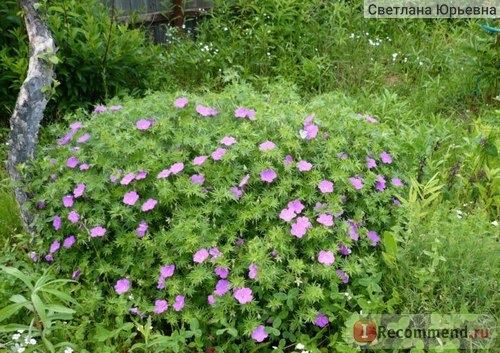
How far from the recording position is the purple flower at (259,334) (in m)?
2.61

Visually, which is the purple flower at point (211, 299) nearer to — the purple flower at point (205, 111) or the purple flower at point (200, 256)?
the purple flower at point (200, 256)

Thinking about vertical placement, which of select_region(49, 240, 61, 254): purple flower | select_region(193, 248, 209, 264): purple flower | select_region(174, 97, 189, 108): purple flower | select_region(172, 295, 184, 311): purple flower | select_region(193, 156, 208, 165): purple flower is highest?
select_region(174, 97, 189, 108): purple flower

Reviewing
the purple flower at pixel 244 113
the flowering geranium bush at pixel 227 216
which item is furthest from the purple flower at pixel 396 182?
the purple flower at pixel 244 113

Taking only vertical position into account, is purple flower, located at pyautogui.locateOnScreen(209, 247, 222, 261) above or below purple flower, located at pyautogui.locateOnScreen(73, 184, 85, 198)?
below

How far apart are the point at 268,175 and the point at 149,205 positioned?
0.55 m

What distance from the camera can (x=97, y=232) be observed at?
2.94 m

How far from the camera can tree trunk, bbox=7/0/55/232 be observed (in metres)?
3.34

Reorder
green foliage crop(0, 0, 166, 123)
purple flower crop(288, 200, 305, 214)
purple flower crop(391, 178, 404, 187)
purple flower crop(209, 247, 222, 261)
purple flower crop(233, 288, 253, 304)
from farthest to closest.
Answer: green foliage crop(0, 0, 166, 123) < purple flower crop(391, 178, 404, 187) < purple flower crop(288, 200, 305, 214) < purple flower crop(209, 247, 222, 261) < purple flower crop(233, 288, 253, 304)

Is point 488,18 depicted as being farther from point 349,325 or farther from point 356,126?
point 349,325

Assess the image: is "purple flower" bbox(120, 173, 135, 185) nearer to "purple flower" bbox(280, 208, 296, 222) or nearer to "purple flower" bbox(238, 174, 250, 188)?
"purple flower" bbox(238, 174, 250, 188)

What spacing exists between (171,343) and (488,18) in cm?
461

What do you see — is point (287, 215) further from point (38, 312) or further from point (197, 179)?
point (38, 312)

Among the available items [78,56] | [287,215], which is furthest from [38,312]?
[78,56]

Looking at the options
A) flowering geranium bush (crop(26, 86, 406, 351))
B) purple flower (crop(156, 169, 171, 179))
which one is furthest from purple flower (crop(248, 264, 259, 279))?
purple flower (crop(156, 169, 171, 179))
